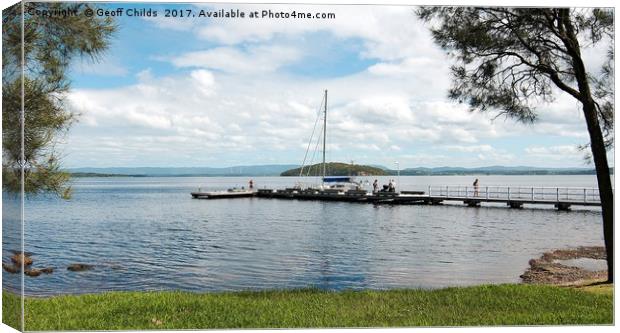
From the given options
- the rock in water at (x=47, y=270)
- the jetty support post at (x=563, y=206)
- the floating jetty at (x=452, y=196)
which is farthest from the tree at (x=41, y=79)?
the jetty support post at (x=563, y=206)

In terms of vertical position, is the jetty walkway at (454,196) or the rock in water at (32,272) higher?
the jetty walkway at (454,196)

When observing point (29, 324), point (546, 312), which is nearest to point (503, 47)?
point (546, 312)

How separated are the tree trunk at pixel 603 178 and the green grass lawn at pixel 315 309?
54 centimetres

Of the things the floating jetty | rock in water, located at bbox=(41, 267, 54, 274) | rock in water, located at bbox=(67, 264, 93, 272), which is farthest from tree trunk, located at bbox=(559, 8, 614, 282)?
the floating jetty

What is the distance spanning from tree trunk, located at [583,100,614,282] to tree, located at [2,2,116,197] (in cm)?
541

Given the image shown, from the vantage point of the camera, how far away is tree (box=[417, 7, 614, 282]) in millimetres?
7031

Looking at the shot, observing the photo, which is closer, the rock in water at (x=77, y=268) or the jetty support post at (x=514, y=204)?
the rock in water at (x=77, y=268)

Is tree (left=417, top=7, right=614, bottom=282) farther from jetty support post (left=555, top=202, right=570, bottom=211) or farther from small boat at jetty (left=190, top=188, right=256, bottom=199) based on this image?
small boat at jetty (left=190, top=188, right=256, bottom=199)

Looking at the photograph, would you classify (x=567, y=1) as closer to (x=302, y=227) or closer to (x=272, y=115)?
(x=272, y=115)

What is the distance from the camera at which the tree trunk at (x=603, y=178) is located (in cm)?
705

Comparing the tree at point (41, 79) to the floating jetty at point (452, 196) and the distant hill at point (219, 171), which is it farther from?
the floating jetty at point (452, 196)

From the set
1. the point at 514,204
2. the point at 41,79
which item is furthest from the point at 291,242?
the point at 514,204

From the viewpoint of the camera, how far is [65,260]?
14844 millimetres

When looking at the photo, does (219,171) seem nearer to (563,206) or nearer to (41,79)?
(41,79)
